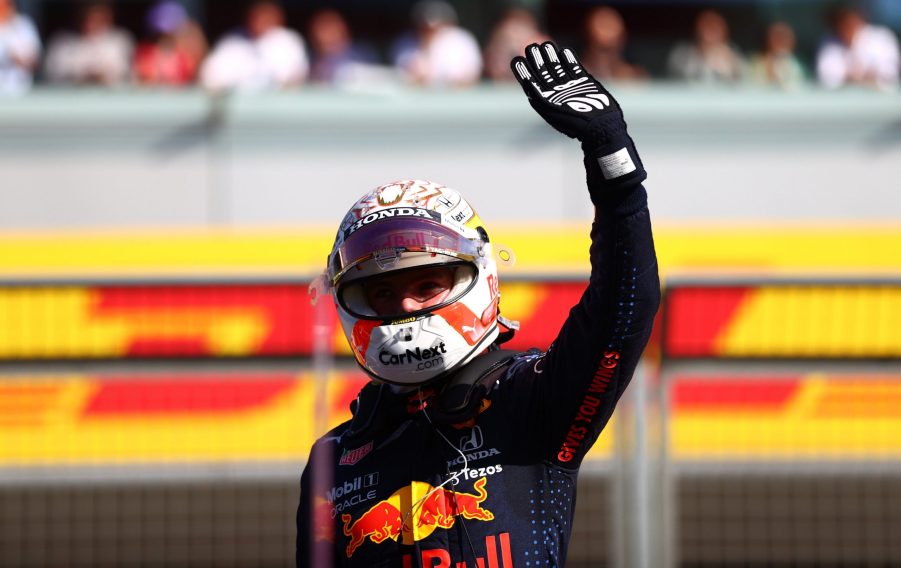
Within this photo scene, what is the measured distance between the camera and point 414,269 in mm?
2938

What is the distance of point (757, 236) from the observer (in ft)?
25.0

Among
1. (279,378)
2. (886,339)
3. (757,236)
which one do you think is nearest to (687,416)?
(886,339)

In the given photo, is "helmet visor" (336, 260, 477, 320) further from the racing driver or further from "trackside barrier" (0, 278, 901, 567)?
"trackside barrier" (0, 278, 901, 567)

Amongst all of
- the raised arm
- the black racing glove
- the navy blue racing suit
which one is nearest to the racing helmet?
the navy blue racing suit

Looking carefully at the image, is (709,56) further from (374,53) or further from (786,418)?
(786,418)

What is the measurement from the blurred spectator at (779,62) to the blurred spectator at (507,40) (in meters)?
1.63

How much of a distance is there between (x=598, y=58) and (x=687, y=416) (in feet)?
18.2

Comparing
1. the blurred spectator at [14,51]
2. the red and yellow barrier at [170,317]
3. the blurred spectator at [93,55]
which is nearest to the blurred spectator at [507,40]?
the blurred spectator at [93,55]

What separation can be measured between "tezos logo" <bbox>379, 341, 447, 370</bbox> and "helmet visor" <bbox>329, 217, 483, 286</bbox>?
0.61 feet

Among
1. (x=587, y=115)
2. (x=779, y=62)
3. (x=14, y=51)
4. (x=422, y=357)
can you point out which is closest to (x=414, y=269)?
(x=422, y=357)

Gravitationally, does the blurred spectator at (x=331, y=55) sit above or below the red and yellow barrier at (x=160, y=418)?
above

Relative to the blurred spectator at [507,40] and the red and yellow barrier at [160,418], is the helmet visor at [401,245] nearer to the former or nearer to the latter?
the red and yellow barrier at [160,418]

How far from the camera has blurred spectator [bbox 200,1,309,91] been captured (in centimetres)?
991

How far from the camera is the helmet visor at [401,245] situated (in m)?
2.88
